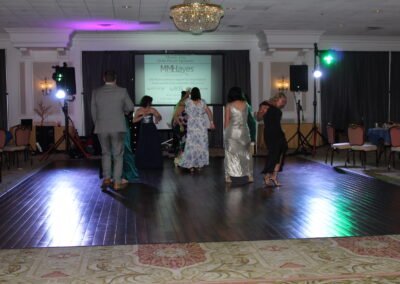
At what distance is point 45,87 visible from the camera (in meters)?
13.7

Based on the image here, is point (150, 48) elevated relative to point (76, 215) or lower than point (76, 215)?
elevated

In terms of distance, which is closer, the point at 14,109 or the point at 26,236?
the point at 26,236

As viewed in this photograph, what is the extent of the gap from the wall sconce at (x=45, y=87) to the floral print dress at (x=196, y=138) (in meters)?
6.28

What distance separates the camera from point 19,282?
10.9 feet

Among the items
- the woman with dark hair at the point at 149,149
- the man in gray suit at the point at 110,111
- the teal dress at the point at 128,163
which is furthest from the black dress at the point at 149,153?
the man in gray suit at the point at 110,111

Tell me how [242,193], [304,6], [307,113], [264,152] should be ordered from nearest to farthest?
[242,193] → [304,6] → [264,152] → [307,113]

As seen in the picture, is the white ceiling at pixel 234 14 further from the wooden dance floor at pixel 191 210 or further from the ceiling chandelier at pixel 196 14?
the wooden dance floor at pixel 191 210

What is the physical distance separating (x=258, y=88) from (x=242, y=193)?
8225 mm

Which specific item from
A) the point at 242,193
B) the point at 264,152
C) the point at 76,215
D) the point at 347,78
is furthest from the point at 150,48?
the point at 76,215

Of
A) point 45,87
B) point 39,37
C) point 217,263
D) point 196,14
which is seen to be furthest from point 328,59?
point 217,263

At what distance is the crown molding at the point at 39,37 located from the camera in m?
12.8

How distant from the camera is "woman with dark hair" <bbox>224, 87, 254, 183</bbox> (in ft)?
23.8

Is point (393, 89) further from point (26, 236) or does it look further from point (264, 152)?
point (26, 236)

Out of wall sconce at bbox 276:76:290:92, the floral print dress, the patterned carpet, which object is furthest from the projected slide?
the patterned carpet
